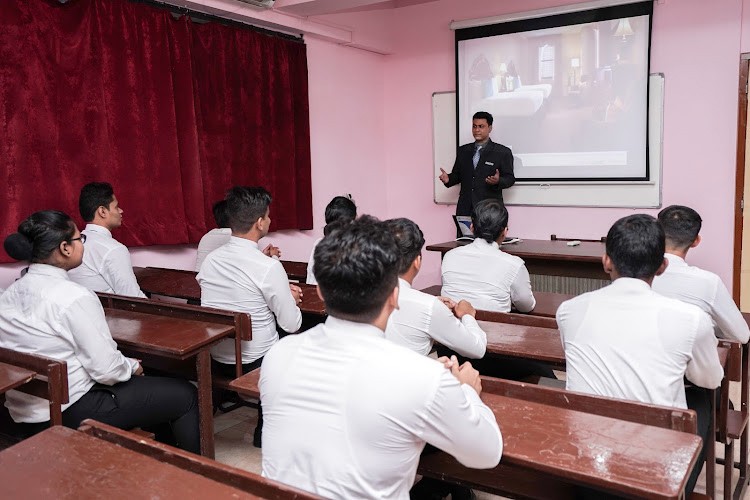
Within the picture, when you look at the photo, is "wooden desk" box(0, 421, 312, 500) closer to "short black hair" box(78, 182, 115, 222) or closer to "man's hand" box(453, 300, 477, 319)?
"man's hand" box(453, 300, 477, 319)

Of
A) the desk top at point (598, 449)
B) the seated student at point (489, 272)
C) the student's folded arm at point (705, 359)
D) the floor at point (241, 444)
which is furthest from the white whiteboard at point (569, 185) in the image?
the desk top at point (598, 449)

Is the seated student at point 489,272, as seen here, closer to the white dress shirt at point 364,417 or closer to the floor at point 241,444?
the floor at point 241,444

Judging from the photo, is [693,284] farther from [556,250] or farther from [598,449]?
[556,250]

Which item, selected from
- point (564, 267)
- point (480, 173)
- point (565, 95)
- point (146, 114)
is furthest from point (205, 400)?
point (565, 95)

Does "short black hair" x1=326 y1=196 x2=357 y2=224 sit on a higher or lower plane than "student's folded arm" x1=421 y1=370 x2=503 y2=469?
higher

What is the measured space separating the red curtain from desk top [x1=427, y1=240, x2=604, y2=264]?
174cm

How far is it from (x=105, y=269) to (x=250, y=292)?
3.18ft

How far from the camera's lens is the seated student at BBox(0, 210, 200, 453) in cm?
210

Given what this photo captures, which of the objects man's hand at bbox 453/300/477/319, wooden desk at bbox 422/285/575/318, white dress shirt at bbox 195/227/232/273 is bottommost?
wooden desk at bbox 422/285/575/318

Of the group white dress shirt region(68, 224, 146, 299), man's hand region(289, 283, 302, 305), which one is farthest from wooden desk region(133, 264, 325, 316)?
white dress shirt region(68, 224, 146, 299)

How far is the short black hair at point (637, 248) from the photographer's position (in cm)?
180

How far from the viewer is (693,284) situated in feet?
7.45

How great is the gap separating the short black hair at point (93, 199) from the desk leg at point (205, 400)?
136cm

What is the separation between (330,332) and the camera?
127cm
